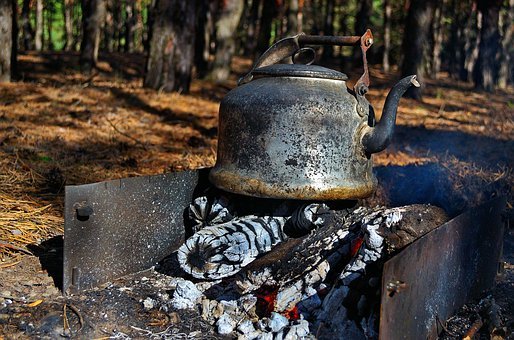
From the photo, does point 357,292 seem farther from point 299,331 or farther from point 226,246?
point 226,246

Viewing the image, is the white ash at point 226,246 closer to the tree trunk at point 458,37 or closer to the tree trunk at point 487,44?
the tree trunk at point 487,44

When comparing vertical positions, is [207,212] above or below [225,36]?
below

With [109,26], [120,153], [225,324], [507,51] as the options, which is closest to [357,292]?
[225,324]

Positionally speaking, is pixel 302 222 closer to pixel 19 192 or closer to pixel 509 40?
pixel 19 192

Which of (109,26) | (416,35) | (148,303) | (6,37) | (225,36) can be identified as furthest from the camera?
(109,26)

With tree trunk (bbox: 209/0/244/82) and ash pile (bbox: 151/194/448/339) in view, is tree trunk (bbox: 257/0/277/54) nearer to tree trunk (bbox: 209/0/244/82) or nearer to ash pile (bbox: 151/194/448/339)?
tree trunk (bbox: 209/0/244/82)

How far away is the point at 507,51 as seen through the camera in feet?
56.9

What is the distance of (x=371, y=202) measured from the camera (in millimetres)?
4473

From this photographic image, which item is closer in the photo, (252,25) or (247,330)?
(247,330)

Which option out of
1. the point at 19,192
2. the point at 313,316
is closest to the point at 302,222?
the point at 313,316

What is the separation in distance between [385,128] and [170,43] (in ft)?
17.4

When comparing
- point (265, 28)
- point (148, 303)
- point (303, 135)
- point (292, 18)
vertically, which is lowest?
point (148, 303)

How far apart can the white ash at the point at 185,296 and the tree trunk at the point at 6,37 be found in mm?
5433

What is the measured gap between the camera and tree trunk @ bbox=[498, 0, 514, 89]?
15867 mm
